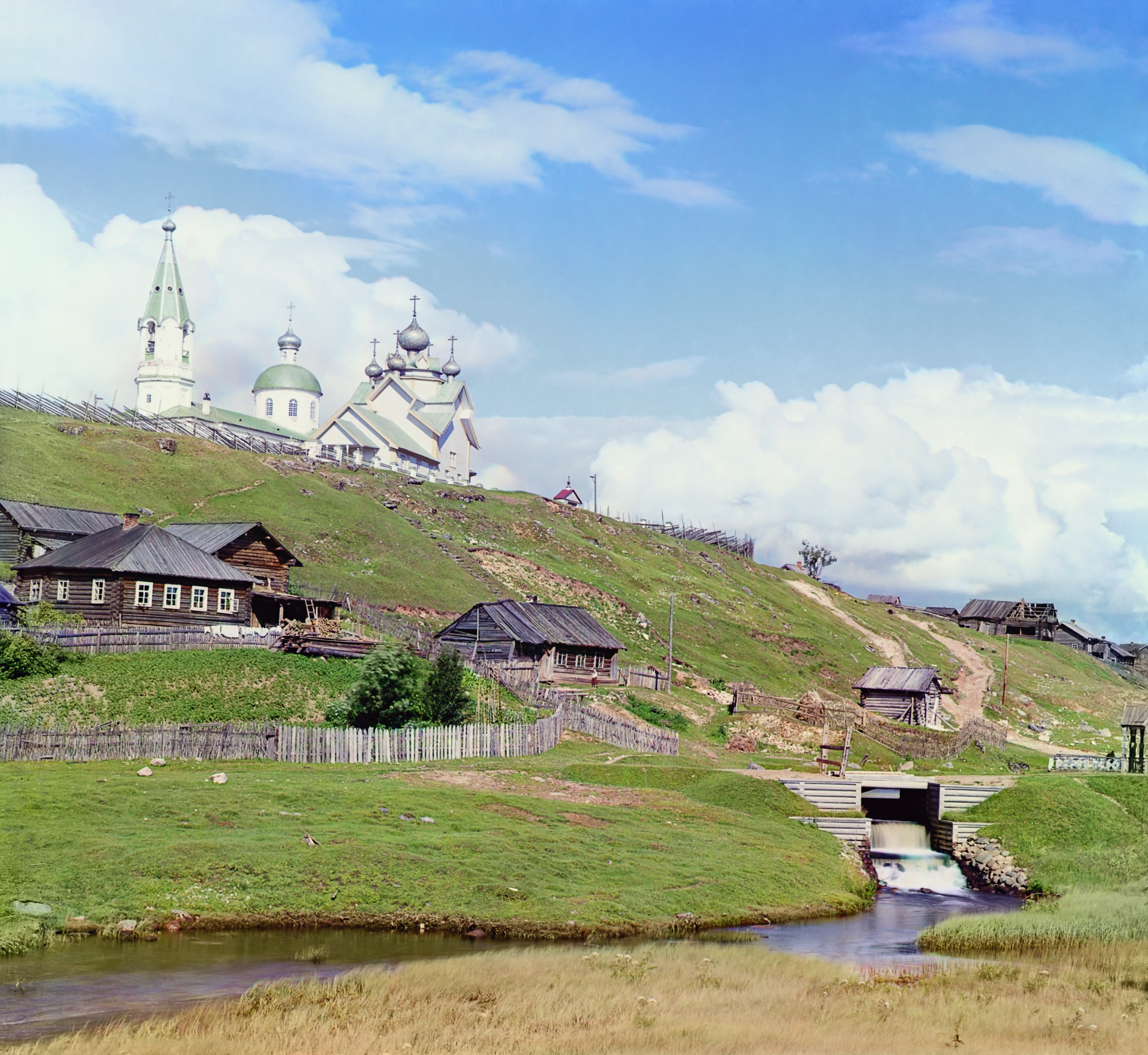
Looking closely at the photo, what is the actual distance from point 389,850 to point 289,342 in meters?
142

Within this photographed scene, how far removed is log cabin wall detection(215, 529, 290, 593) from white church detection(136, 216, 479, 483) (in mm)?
71082

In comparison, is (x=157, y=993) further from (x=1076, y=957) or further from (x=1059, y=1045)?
(x=1076, y=957)

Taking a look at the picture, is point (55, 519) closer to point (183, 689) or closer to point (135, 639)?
point (135, 639)

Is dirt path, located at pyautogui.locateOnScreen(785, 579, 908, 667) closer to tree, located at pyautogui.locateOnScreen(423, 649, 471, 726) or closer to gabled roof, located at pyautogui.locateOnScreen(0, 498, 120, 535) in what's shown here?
tree, located at pyautogui.locateOnScreen(423, 649, 471, 726)

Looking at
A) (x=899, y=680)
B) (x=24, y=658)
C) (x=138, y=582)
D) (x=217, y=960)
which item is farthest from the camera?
(x=899, y=680)

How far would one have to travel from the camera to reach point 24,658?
5238 centimetres

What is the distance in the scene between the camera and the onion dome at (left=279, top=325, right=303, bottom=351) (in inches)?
6639

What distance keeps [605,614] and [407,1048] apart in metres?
82.8

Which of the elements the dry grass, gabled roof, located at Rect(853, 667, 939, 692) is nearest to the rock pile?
the dry grass

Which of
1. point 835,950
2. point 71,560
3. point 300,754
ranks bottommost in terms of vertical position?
point 835,950

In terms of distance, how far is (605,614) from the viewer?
341 ft

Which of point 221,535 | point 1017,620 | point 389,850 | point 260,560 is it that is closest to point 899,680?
point 260,560

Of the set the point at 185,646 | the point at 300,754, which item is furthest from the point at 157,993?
the point at 185,646

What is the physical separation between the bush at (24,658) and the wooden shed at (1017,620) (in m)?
138
